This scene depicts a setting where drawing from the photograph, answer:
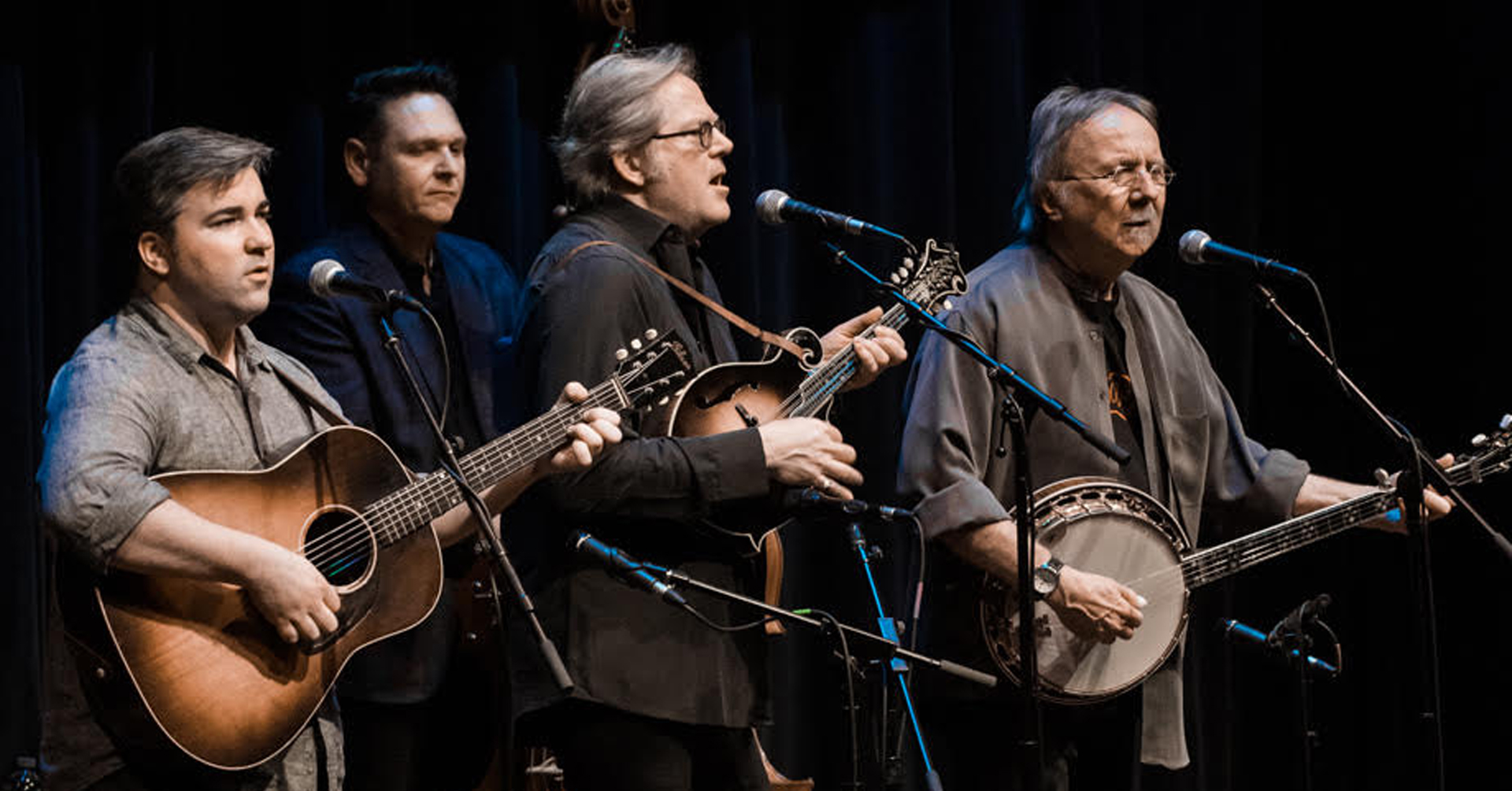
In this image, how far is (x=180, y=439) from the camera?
2.89 metres

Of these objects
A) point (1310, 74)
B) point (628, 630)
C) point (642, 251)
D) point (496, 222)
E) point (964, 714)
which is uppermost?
point (1310, 74)

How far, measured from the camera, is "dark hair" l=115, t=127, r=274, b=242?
9.88 feet

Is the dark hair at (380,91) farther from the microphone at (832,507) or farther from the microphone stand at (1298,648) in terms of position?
the microphone stand at (1298,648)

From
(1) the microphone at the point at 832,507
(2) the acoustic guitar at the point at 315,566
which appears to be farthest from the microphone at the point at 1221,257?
(2) the acoustic guitar at the point at 315,566

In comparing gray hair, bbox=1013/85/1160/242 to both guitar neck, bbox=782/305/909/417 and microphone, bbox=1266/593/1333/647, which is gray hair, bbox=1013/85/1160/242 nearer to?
guitar neck, bbox=782/305/909/417

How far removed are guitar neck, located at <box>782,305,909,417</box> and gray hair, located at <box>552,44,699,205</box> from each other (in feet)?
1.90

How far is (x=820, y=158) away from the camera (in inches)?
205

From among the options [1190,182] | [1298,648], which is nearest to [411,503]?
[1298,648]

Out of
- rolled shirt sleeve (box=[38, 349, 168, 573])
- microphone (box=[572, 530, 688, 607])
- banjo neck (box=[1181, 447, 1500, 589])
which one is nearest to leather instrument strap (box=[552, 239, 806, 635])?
microphone (box=[572, 530, 688, 607])

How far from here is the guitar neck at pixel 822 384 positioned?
10.7 feet

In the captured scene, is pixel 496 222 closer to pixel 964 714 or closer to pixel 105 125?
pixel 105 125

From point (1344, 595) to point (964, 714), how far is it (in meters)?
2.57

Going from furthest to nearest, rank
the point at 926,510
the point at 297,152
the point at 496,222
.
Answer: the point at 496,222 < the point at 297,152 < the point at 926,510

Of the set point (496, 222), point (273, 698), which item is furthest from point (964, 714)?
point (496, 222)
